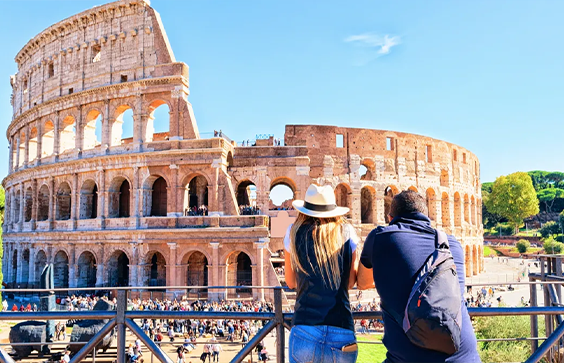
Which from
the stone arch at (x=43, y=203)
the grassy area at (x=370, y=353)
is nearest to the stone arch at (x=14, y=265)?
the stone arch at (x=43, y=203)

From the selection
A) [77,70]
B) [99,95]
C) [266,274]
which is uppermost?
[77,70]

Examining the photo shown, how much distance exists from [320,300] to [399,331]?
1.60 ft

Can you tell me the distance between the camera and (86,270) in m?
23.1

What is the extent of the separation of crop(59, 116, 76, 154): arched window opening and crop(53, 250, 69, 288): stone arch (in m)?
6.13

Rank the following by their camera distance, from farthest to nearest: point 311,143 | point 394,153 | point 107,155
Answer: point 394,153 → point 311,143 → point 107,155

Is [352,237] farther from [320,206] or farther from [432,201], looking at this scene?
[432,201]

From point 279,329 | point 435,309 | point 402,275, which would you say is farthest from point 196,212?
point 435,309

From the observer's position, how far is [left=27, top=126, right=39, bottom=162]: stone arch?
1075 inches

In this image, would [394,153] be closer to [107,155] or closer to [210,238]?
[210,238]

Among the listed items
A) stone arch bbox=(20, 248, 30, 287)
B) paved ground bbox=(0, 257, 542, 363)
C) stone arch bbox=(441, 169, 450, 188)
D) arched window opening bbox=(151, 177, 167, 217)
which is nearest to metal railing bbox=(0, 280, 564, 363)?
paved ground bbox=(0, 257, 542, 363)

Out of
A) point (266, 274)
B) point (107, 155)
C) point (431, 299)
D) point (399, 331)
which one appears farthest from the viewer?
point (107, 155)

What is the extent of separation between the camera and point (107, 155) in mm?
22188

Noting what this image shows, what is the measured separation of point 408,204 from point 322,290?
0.74 m

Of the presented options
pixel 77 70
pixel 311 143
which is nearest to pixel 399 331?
pixel 311 143
